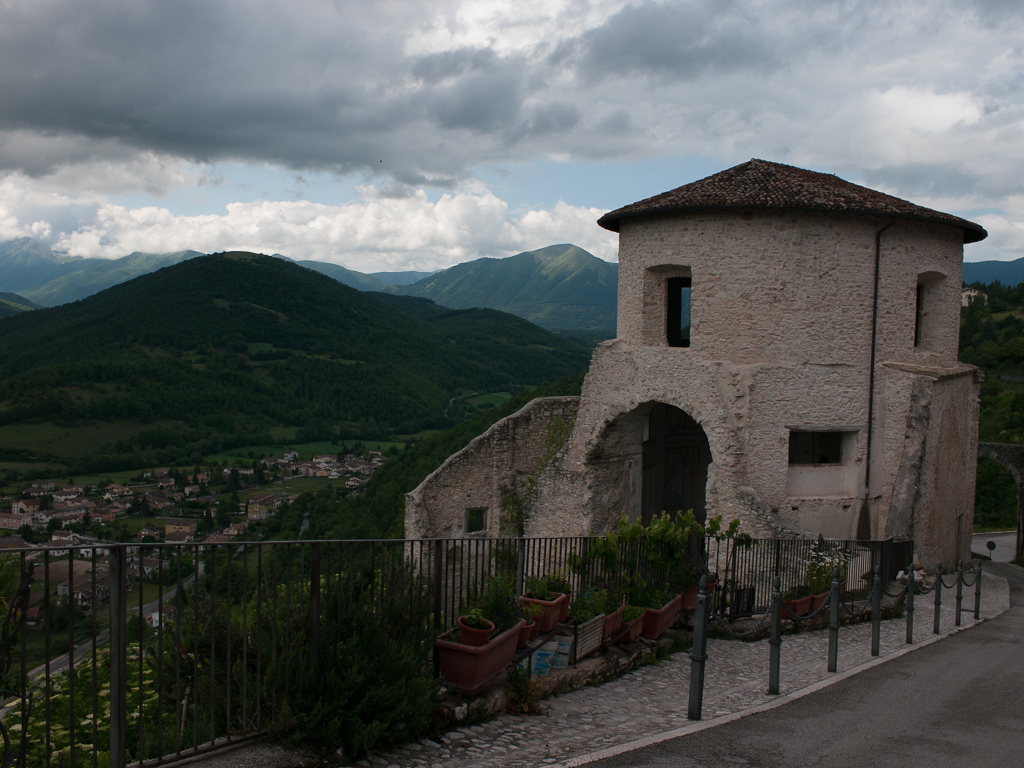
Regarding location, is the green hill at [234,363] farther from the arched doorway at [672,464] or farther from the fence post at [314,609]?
the fence post at [314,609]

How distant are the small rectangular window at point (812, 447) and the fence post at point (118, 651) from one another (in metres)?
14.2

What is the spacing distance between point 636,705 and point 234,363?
10982cm

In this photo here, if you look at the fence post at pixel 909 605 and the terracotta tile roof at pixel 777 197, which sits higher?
the terracotta tile roof at pixel 777 197

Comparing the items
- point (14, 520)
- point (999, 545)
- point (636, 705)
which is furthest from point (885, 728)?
point (14, 520)

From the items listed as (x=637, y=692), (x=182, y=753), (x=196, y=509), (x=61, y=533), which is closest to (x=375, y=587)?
(x=182, y=753)

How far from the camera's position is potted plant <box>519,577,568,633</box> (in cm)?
739

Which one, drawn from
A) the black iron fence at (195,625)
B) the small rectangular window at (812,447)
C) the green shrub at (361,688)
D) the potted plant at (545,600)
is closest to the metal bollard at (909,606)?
the black iron fence at (195,625)

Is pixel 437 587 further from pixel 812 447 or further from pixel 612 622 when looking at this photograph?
pixel 812 447

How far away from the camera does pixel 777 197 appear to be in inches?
568

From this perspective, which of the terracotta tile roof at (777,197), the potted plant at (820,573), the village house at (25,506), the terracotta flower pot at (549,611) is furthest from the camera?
the village house at (25,506)

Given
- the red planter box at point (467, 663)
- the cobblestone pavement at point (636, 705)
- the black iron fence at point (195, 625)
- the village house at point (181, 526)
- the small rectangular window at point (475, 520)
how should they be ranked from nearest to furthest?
the black iron fence at point (195, 625), the cobblestone pavement at point (636, 705), the red planter box at point (467, 663), the small rectangular window at point (475, 520), the village house at point (181, 526)

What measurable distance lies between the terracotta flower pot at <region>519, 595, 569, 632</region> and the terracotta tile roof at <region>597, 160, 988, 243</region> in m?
9.51

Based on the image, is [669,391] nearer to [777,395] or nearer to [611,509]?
[777,395]

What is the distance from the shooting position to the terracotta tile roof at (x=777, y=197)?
14.3 m
